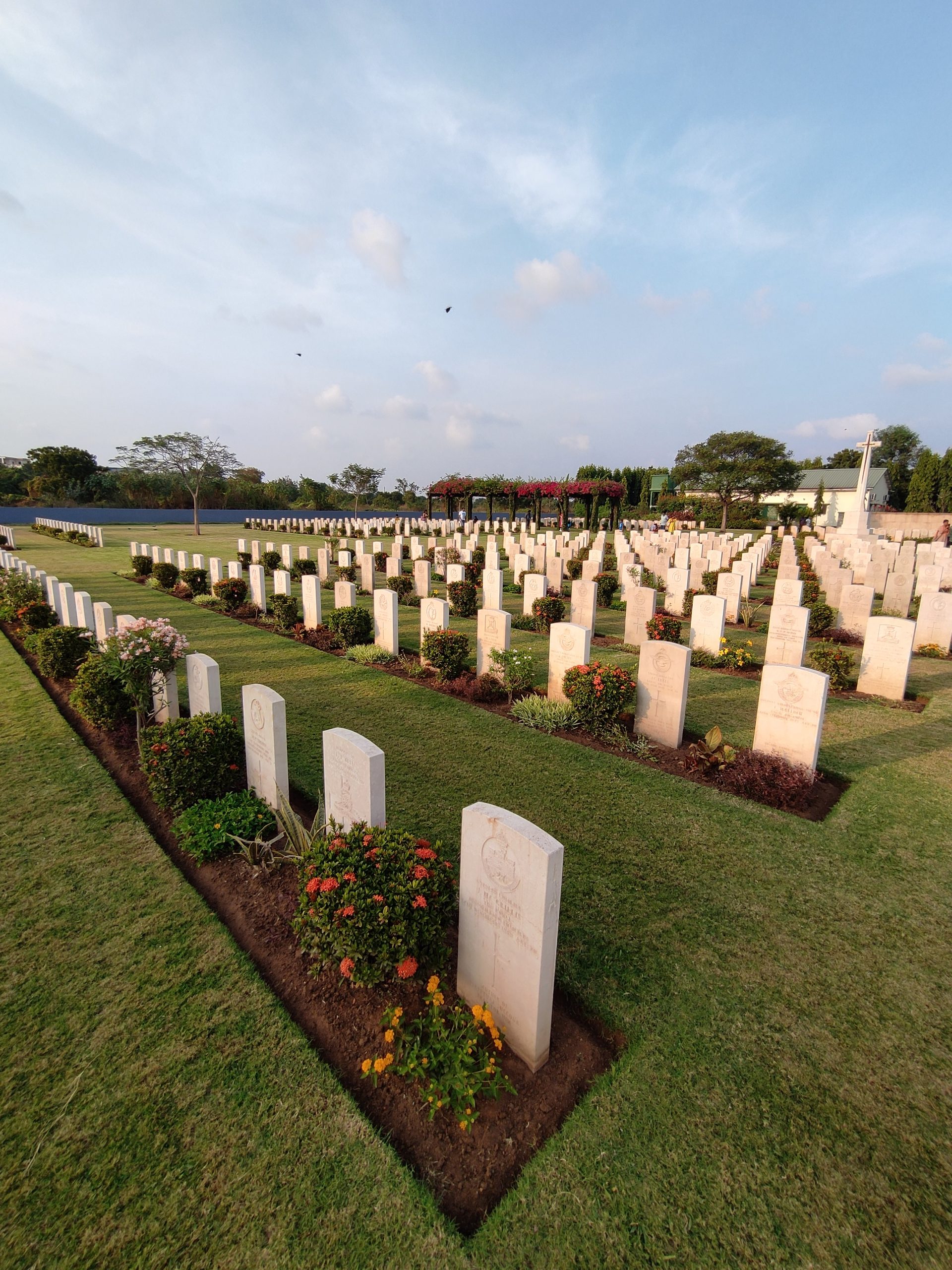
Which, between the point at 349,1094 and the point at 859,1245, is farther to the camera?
the point at 349,1094

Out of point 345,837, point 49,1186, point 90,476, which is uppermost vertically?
point 90,476

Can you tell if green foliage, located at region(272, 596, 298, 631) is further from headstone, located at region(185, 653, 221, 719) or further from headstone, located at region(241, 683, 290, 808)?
headstone, located at region(241, 683, 290, 808)

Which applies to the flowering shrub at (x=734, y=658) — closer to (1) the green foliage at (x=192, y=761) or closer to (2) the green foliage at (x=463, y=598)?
(2) the green foliage at (x=463, y=598)

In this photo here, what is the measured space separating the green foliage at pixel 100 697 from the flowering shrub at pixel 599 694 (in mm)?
5015

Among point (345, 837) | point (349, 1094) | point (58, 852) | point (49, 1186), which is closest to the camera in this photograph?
point (49, 1186)

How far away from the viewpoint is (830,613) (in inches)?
459

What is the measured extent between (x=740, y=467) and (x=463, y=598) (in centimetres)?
3038

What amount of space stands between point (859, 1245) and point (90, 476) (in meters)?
69.2

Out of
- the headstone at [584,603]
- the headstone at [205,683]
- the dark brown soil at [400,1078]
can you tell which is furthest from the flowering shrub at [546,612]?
the dark brown soil at [400,1078]

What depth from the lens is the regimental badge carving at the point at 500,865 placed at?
8.97 ft

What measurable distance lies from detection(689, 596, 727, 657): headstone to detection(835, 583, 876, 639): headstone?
11.8 feet

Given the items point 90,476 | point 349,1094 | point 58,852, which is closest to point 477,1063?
point 349,1094

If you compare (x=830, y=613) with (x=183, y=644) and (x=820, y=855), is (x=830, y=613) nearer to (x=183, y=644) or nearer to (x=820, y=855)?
(x=820, y=855)

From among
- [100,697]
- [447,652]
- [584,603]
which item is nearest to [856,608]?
[584,603]
